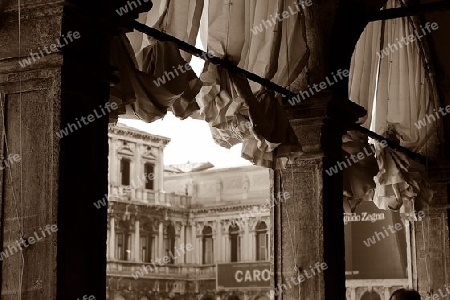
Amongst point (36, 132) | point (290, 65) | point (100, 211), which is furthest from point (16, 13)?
point (290, 65)

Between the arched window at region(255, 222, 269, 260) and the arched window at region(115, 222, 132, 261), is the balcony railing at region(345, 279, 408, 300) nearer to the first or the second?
the arched window at region(255, 222, 269, 260)

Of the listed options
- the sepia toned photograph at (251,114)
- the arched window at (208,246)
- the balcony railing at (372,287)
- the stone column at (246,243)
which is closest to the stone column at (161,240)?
the arched window at (208,246)

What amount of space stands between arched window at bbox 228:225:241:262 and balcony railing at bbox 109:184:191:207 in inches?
95.8

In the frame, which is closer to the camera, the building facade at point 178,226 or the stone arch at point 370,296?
the stone arch at point 370,296

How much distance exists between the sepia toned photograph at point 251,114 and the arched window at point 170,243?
30.2 meters

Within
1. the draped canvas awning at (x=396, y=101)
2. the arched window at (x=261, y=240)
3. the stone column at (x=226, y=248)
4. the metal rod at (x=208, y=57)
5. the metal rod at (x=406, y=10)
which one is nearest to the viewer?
the metal rod at (x=208, y=57)

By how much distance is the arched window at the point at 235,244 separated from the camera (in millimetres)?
39719

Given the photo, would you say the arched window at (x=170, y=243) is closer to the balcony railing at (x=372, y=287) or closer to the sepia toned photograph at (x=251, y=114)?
the balcony railing at (x=372, y=287)

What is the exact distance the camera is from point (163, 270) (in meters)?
39.2

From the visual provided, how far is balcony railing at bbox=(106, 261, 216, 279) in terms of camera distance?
118 feet

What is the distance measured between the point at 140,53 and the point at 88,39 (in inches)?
44.4

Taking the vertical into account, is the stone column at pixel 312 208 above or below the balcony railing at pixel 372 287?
above

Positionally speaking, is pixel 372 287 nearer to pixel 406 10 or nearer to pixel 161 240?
pixel 161 240

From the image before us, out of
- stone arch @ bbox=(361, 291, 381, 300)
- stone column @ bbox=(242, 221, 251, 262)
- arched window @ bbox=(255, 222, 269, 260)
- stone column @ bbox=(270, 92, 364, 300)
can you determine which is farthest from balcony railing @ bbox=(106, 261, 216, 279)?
stone column @ bbox=(270, 92, 364, 300)
